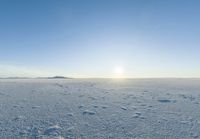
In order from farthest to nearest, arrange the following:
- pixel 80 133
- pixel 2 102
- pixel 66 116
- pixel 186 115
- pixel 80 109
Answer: pixel 2 102 → pixel 80 109 → pixel 186 115 → pixel 66 116 → pixel 80 133

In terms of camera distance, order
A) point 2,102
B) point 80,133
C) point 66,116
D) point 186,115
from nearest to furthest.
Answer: point 80,133
point 66,116
point 186,115
point 2,102

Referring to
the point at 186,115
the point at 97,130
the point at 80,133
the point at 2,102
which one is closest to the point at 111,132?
the point at 97,130

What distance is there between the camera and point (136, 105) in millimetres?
12531

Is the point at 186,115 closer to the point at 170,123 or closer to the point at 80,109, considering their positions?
the point at 170,123

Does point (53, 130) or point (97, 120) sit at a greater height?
point (97, 120)

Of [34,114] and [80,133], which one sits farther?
[34,114]

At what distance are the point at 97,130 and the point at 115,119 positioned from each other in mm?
1554

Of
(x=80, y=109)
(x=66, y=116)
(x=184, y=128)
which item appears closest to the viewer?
(x=184, y=128)

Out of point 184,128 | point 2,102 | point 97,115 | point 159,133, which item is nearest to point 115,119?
point 97,115

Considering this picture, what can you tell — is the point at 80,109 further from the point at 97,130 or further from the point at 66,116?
the point at 97,130

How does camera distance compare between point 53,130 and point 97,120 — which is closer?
point 53,130

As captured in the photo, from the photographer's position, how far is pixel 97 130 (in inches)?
326

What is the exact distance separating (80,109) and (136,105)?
129 inches

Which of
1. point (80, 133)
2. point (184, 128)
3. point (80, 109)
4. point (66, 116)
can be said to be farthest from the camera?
point (80, 109)
